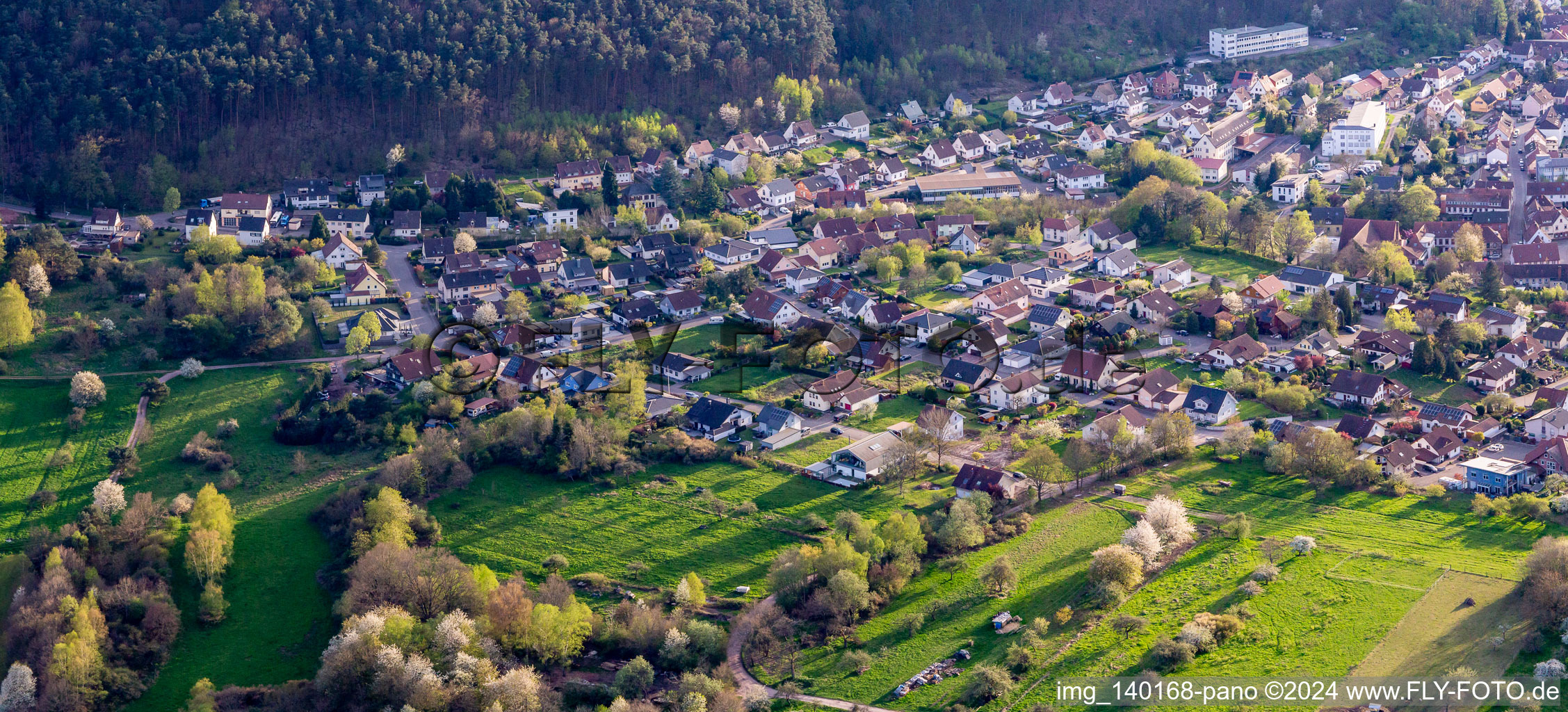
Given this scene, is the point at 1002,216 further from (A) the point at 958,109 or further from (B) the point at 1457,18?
(B) the point at 1457,18

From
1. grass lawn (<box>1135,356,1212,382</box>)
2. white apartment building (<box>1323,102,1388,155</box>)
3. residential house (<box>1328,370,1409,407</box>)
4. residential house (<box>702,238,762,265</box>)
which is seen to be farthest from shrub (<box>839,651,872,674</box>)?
white apartment building (<box>1323,102,1388,155</box>)

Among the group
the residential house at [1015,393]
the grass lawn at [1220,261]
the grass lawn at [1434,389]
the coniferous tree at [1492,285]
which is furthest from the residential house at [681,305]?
the coniferous tree at [1492,285]

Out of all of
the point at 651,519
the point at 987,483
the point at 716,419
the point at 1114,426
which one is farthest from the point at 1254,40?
the point at 651,519

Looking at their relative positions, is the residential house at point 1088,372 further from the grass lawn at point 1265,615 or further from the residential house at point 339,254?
the residential house at point 339,254

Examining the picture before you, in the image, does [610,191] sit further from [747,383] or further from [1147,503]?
[1147,503]

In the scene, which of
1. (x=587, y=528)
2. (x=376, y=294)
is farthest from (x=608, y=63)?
(x=587, y=528)

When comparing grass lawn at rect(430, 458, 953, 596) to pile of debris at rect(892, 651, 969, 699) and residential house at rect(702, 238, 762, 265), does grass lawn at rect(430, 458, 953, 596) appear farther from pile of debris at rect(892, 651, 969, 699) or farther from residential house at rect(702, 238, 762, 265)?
residential house at rect(702, 238, 762, 265)
